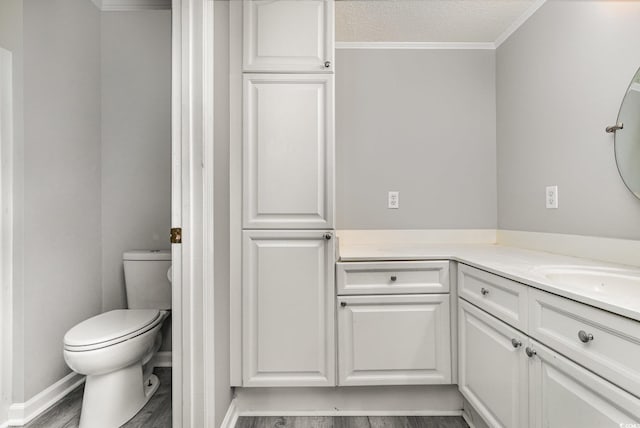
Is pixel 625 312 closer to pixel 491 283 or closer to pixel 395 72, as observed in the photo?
pixel 491 283

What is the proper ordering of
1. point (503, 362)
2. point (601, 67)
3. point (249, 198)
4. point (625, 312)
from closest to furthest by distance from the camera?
1. point (625, 312)
2. point (503, 362)
3. point (601, 67)
4. point (249, 198)

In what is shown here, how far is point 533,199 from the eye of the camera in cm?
192

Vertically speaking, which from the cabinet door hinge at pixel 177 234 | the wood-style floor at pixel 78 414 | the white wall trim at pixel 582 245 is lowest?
the wood-style floor at pixel 78 414

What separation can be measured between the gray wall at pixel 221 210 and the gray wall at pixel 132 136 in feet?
2.85

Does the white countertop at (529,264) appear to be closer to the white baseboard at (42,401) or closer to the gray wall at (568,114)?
the gray wall at (568,114)

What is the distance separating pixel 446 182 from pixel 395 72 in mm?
827

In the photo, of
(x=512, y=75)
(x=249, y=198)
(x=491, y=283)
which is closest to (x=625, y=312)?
(x=491, y=283)

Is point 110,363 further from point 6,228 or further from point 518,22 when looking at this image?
point 518,22

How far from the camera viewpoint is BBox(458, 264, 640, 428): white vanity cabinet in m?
0.82

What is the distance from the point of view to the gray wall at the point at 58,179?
176 cm

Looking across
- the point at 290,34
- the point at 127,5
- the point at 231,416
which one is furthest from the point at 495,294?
the point at 127,5

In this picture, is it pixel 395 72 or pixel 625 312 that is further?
pixel 395 72

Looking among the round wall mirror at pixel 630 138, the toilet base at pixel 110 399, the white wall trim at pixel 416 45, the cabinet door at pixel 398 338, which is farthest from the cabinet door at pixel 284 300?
the white wall trim at pixel 416 45

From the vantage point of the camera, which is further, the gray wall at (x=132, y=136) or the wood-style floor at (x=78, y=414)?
the gray wall at (x=132, y=136)
